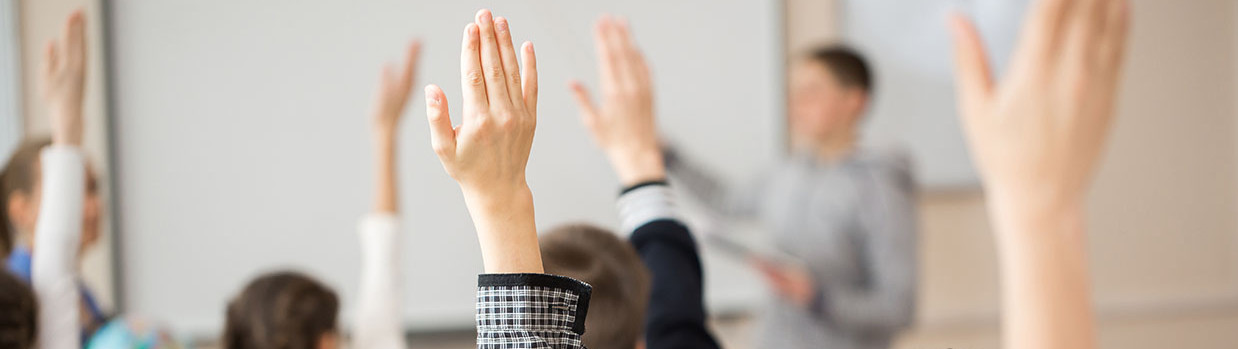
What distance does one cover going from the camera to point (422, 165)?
169 centimetres

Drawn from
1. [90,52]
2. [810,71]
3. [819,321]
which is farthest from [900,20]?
[90,52]

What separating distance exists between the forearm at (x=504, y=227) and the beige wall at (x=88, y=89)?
1344mm

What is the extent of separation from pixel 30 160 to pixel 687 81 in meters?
1.14

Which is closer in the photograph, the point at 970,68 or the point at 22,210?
the point at 970,68

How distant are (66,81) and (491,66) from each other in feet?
2.07

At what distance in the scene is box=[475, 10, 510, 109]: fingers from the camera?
357 millimetres

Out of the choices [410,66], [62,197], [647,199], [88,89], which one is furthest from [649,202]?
[88,89]

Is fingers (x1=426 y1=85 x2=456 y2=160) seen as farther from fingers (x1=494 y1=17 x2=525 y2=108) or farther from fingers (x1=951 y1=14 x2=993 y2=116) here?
fingers (x1=951 y1=14 x2=993 y2=116)

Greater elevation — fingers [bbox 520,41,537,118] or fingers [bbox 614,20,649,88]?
fingers [bbox 614,20,649,88]

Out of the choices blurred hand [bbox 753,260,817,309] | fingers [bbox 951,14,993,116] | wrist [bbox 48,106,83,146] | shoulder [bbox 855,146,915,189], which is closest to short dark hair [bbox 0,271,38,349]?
wrist [bbox 48,106,83,146]

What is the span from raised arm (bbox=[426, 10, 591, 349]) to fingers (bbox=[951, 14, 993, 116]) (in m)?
0.25

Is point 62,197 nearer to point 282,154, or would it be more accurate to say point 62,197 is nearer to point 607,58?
point 607,58

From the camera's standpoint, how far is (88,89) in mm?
1509

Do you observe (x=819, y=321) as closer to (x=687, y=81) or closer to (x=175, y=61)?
(x=687, y=81)
